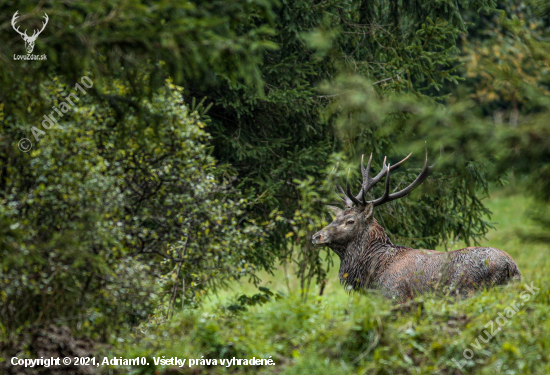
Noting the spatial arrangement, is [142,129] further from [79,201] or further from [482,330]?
[482,330]

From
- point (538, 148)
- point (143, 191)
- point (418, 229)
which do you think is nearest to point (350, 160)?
point (418, 229)

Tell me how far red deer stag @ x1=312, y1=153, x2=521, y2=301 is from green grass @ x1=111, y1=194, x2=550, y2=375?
2.82ft

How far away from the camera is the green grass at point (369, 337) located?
4.64 metres

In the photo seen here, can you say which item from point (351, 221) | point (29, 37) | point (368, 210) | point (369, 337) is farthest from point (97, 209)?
point (368, 210)

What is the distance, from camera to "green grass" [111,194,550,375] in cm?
464

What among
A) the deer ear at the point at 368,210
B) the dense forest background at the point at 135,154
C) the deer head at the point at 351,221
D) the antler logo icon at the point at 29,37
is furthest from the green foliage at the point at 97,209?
the deer ear at the point at 368,210

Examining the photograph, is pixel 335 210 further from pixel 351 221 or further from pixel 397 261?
pixel 397 261

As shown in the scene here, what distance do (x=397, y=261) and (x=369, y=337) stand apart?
2.57 metres

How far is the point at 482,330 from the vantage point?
4.93m

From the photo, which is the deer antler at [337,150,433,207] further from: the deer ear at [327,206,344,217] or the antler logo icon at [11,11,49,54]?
the antler logo icon at [11,11,49,54]

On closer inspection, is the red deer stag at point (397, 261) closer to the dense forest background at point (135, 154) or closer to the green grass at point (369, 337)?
the green grass at point (369, 337)

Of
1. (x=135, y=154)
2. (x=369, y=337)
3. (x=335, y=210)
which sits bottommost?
(x=369, y=337)

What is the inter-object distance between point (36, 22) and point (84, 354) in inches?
111

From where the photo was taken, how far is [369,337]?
485cm
